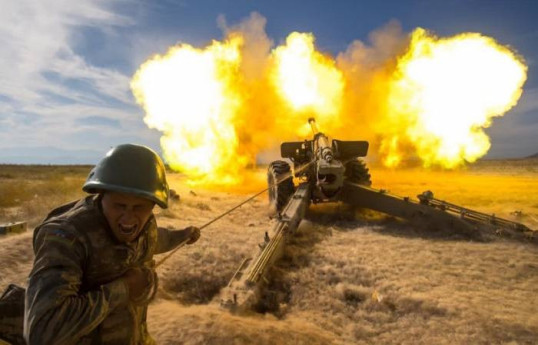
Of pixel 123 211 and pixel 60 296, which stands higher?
pixel 123 211

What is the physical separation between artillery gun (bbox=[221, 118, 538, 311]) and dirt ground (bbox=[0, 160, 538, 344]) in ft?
0.86

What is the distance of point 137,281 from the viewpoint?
1.84 m

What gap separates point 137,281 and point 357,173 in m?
10.4

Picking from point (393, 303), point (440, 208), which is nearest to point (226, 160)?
point (440, 208)

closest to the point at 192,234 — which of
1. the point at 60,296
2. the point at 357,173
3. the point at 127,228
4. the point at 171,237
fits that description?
the point at 171,237

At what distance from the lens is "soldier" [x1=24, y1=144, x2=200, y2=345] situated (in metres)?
1.55

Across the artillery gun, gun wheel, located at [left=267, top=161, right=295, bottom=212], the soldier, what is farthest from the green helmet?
gun wheel, located at [left=267, top=161, right=295, bottom=212]

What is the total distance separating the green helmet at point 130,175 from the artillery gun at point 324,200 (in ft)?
8.69

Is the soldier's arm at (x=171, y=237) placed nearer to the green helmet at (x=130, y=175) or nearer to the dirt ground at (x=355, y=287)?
the green helmet at (x=130, y=175)

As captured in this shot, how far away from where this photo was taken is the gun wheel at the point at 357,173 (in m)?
11.6

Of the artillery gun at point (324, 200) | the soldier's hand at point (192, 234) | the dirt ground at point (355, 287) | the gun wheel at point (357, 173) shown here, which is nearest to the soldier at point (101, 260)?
the soldier's hand at point (192, 234)

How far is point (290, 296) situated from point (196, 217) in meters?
5.88

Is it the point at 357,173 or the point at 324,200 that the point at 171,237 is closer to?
the point at 324,200

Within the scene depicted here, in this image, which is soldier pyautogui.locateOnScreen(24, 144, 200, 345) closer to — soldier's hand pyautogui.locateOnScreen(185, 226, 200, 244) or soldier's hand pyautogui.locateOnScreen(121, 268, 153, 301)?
soldier's hand pyautogui.locateOnScreen(121, 268, 153, 301)
